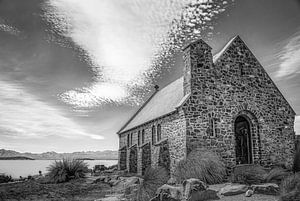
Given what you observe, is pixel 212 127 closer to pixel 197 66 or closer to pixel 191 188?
pixel 197 66

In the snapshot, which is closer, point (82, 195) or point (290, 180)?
point (290, 180)

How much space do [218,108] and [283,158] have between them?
6127 mm

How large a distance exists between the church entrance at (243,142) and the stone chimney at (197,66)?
4411 mm

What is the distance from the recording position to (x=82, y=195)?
15336 millimetres

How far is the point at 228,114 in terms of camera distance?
18047mm

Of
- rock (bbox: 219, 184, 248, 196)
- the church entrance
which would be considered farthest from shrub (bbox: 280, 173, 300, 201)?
the church entrance

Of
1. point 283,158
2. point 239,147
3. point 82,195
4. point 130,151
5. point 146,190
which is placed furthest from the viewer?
point 130,151

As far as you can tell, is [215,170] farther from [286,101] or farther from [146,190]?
[286,101]

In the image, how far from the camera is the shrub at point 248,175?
12508mm

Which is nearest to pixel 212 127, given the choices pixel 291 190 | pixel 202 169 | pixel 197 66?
pixel 197 66

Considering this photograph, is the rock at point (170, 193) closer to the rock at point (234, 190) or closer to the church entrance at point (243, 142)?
the rock at point (234, 190)

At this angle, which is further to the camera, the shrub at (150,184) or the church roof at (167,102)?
the church roof at (167,102)

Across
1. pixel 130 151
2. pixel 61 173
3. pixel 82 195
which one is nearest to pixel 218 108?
pixel 82 195

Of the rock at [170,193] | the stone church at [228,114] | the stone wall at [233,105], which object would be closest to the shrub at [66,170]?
the stone church at [228,114]
